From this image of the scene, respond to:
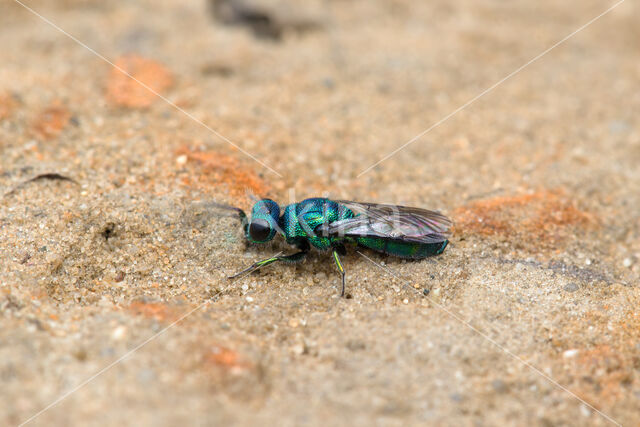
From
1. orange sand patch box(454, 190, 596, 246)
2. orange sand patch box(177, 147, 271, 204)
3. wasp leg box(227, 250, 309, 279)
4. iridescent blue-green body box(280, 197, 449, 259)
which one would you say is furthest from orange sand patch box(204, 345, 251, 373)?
orange sand patch box(454, 190, 596, 246)

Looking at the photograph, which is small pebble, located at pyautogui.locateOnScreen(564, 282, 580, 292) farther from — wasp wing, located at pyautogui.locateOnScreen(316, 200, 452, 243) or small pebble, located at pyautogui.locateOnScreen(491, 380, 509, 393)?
small pebble, located at pyautogui.locateOnScreen(491, 380, 509, 393)

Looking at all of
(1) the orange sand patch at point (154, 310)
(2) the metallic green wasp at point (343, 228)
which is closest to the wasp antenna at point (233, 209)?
(2) the metallic green wasp at point (343, 228)

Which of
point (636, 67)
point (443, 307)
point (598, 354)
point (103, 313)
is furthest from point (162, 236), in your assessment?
point (636, 67)

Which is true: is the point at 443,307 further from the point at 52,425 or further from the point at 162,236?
the point at 52,425

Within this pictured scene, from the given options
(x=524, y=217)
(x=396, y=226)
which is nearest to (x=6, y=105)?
(x=396, y=226)

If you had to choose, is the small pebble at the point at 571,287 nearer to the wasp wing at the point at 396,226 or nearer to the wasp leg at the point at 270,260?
the wasp wing at the point at 396,226

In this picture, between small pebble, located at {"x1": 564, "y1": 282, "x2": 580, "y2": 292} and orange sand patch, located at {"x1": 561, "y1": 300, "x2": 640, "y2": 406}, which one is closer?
orange sand patch, located at {"x1": 561, "y1": 300, "x2": 640, "y2": 406}

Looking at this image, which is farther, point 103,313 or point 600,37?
point 600,37
